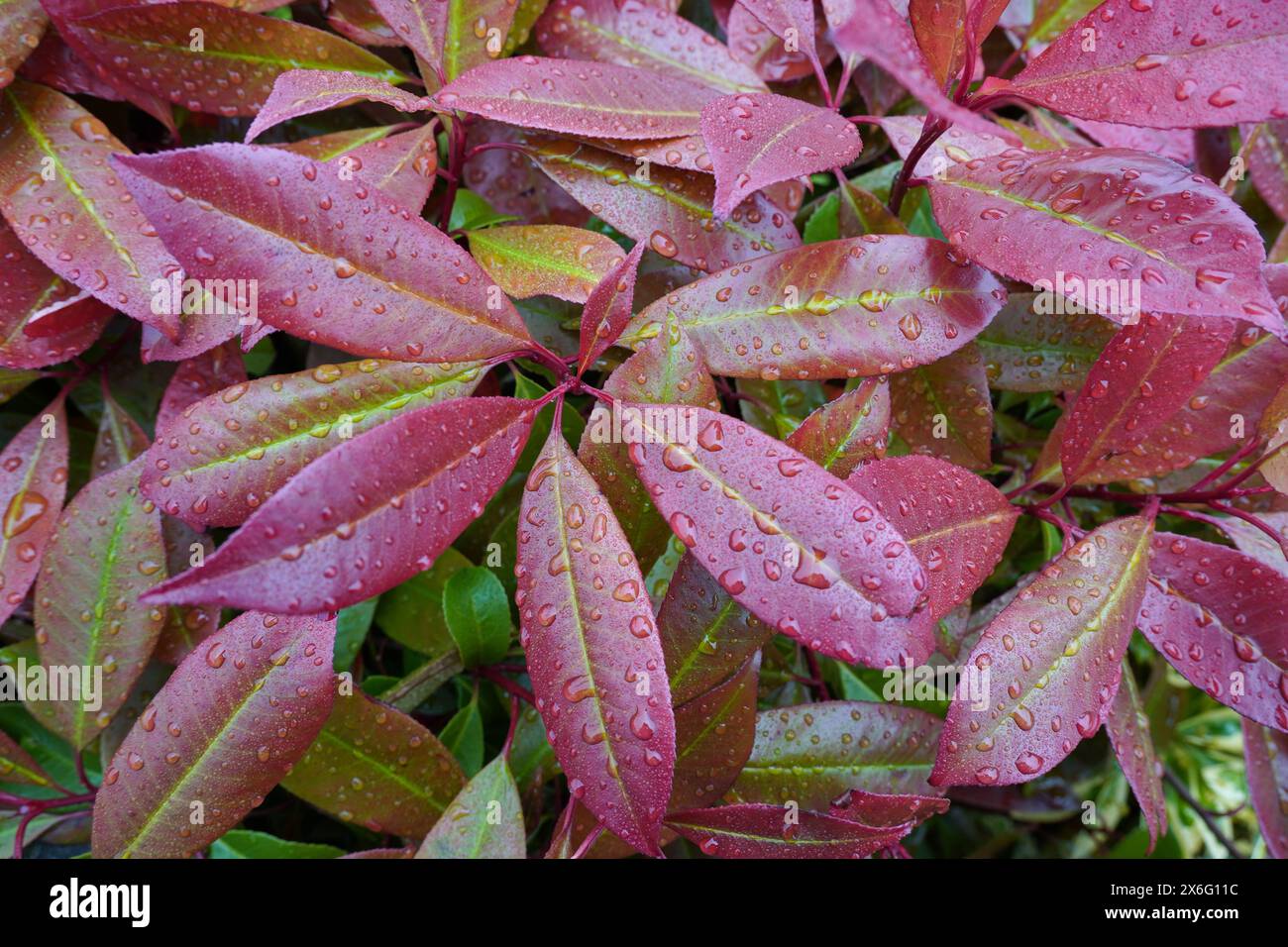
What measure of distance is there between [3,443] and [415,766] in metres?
0.67

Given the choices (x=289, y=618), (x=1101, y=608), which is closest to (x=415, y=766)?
(x=289, y=618)

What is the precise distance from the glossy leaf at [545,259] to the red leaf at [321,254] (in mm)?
91

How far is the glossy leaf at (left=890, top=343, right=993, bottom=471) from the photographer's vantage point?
2.91 feet

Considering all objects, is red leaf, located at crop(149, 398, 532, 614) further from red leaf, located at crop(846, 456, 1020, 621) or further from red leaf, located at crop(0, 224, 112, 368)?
red leaf, located at crop(0, 224, 112, 368)

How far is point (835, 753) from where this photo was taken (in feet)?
3.06

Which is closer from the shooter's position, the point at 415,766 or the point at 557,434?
→ the point at 557,434

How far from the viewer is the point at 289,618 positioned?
75 centimetres

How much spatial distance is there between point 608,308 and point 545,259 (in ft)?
0.50

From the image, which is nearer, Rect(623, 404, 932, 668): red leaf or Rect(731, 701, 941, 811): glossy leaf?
Rect(623, 404, 932, 668): red leaf

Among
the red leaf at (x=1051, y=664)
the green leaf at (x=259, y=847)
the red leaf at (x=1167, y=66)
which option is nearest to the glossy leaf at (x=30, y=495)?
the green leaf at (x=259, y=847)

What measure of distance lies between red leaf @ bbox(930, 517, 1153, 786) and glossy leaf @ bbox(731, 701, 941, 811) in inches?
9.7

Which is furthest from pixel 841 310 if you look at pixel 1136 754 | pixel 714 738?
pixel 1136 754

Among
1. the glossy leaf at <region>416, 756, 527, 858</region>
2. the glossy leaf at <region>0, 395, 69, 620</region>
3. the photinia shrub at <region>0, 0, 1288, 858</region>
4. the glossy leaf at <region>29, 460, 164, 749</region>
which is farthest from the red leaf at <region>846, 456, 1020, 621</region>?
the glossy leaf at <region>0, 395, 69, 620</region>
